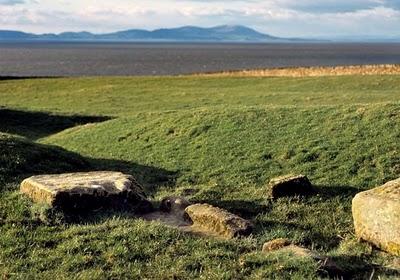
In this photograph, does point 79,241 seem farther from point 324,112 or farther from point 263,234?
point 324,112

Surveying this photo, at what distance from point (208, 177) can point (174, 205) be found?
186 inches

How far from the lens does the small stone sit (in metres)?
9.42

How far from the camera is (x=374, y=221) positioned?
34.7ft

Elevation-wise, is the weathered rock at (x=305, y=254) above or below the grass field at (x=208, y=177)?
above

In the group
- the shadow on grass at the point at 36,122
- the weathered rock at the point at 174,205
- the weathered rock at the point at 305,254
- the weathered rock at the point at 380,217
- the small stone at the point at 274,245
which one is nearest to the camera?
the weathered rock at the point at 305,254

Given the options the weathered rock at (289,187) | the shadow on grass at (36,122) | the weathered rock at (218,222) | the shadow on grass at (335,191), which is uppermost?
the weathered rock at (218,222)

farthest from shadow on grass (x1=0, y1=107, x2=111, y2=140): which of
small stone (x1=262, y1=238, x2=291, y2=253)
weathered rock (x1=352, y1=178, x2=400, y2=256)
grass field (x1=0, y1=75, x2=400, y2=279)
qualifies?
small stone (x1=262, y1=238, x2=291, y2=253)

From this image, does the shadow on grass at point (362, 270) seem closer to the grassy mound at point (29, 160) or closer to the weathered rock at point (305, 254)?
the weathered rock at point (305, 254)

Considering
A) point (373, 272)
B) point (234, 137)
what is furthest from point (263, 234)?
point (234, 137)

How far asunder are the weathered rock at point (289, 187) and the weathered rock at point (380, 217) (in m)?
3.01

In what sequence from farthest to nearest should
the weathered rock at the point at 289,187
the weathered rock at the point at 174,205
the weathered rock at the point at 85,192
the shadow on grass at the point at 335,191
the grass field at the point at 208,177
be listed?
the shadow on grass at the point at 335,191
the weathered rock at the point at 289,187
the weathered rock at the point at 174,205
the weathered rock at the point at 85,192
the grass field at the point at 208,177

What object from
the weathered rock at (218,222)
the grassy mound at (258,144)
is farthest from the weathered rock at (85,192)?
the grassy mound at (258,144)

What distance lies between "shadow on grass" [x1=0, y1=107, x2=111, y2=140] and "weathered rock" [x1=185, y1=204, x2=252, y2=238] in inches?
787

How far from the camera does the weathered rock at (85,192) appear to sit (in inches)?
451
